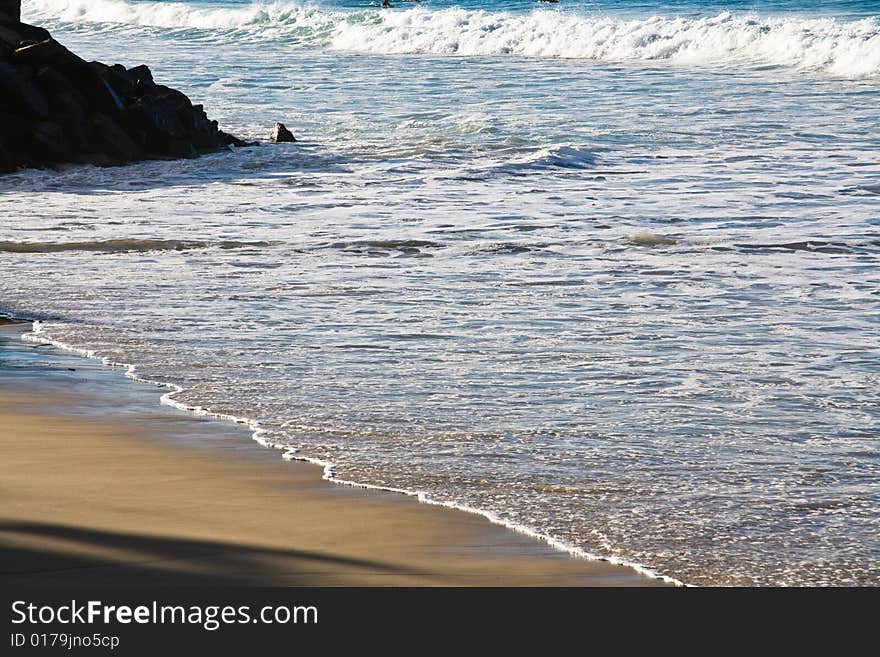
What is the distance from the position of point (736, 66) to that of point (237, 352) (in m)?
23.1

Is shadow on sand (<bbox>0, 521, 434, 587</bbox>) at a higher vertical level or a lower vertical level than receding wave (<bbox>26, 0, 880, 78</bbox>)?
lower

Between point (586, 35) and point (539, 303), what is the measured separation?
1045 inches

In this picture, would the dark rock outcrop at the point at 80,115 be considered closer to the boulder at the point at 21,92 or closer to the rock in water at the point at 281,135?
the boulder at the point at 21,92

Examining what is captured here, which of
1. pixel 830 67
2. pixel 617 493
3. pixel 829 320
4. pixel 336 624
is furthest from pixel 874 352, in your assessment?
pixel 830 67

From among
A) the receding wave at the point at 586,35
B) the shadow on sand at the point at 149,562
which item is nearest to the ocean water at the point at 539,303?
the shadow on sand at the point at 149,562

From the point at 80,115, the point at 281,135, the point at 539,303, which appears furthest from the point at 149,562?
the point at 281,135

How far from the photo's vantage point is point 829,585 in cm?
376

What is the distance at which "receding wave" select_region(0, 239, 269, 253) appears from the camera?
9.89m

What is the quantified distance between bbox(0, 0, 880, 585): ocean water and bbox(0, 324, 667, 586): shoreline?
15cm

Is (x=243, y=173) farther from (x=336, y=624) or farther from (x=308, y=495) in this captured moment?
(x=336, y=624)

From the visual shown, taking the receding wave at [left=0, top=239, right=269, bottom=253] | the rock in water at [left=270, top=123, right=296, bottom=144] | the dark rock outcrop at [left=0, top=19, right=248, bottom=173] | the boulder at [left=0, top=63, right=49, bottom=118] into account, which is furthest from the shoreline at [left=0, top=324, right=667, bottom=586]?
the rock in water at [left=270, top=123, right=296, bottom=144]

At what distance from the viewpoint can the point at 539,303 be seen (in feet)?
25.7

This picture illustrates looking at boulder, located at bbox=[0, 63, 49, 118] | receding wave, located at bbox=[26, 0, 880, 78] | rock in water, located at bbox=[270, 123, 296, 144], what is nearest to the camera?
boulder, located at bbox=[0, 63, 49, 118]

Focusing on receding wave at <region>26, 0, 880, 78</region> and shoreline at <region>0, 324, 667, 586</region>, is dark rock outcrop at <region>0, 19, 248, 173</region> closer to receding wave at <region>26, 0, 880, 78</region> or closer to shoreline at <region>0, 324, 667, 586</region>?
shoreline at <region>0, 324, 667, 586</region>
